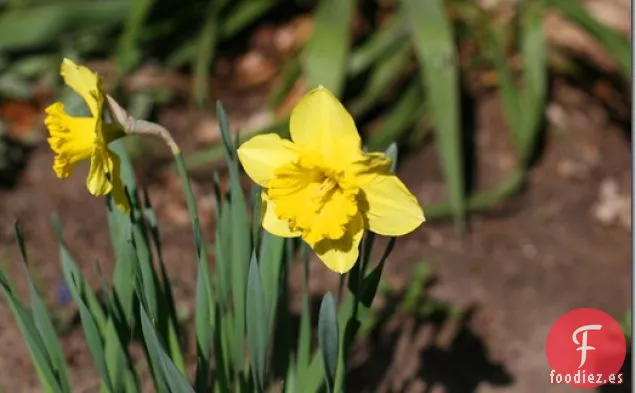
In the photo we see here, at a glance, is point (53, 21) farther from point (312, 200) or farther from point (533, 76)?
point (312, 200)

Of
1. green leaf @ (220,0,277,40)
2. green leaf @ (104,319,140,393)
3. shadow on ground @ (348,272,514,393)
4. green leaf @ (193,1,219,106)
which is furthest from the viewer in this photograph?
green leaf @ (220,0,277,40)

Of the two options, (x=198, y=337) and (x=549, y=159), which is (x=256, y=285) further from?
(x=549, y=159)

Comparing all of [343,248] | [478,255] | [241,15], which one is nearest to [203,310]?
[343,248]

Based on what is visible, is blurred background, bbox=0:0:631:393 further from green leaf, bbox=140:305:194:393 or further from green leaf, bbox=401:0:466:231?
green leaf, bbox=140:305:194:393

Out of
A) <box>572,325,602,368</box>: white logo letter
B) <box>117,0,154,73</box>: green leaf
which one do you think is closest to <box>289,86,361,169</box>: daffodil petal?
<box>572,325,602,368</box>: white logo letter

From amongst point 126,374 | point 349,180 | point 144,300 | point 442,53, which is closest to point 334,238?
point 349,180

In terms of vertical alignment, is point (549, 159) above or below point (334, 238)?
above
